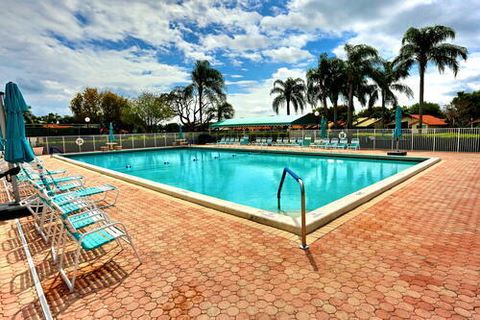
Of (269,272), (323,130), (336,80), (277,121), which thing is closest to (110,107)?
(277,121)

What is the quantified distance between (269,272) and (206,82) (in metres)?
35.8

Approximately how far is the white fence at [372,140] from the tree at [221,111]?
11.1 m

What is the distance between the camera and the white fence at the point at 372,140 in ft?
50.7

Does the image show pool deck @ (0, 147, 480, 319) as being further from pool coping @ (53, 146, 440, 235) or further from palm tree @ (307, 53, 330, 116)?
palm tree @ (307, 53, 330, 116)

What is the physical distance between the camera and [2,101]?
554 cm

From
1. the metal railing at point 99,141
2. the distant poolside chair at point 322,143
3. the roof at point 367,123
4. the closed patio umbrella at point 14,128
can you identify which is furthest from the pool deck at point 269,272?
the roof at point 367,123

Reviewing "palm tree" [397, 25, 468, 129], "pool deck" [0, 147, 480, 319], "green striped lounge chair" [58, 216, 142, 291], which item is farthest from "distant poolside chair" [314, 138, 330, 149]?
"green striped lounge chair" [58, 216, 142, 291]

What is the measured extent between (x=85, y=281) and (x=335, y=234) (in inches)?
133

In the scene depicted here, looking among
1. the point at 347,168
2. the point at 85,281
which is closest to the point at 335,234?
the point at 85,281

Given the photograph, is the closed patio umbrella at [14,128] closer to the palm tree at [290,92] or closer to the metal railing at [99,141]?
the metal railing at [99,141]

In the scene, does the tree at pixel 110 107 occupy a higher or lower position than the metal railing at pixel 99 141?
higher

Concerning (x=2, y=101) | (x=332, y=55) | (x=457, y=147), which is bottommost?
(x=457, y=147)

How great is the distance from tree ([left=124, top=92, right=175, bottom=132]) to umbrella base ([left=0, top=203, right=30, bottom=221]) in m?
33.8

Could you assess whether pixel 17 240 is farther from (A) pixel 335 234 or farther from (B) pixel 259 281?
(A) pixel 335 234
